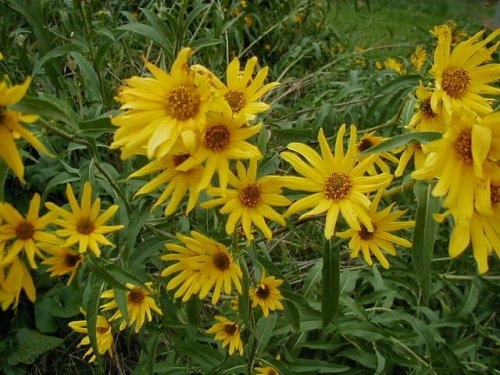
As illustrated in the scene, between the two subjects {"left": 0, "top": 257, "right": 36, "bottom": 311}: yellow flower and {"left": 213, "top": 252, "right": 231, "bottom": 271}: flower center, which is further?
{"left": 213, "top": 252, "right": 231, "bottom": 271}: flower center

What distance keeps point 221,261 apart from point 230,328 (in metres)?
0.31

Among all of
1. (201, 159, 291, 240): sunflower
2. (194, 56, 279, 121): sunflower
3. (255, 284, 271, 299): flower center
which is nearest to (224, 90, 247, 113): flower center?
(194, 56, 279, 121): sunflower

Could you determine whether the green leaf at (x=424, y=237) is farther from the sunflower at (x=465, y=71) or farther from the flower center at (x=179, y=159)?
the flower center at (x=179, y=159)

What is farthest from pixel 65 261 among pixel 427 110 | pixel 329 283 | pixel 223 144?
pixel 427 110

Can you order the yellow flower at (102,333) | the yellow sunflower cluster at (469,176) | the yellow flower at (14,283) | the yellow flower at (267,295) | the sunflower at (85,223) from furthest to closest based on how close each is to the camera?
the yellow flower at (102,333), the yellow flower at (267,295), the sunflower at (85,223), the yellow flower at (14,283), the yellow sunflower cluster at (469,176)

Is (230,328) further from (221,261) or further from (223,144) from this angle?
(223,144)

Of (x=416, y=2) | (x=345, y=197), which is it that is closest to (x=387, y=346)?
(x=345, y=197)

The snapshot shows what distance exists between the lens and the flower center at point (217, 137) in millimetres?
818

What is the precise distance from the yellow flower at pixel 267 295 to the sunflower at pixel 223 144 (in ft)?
1.31

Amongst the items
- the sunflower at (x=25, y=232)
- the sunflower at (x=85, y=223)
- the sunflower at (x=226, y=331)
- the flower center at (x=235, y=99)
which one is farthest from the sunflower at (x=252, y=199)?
the sunflower at (x=226, y=331)

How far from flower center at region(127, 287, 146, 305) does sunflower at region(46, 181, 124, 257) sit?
10.3 inches

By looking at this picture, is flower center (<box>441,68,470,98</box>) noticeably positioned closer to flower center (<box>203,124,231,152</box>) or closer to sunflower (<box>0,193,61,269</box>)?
flower center (<box>203,124,231,152</box>)

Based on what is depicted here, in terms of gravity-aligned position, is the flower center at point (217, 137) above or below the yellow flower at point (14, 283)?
above

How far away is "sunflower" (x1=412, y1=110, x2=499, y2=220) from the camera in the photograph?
2.48ft
